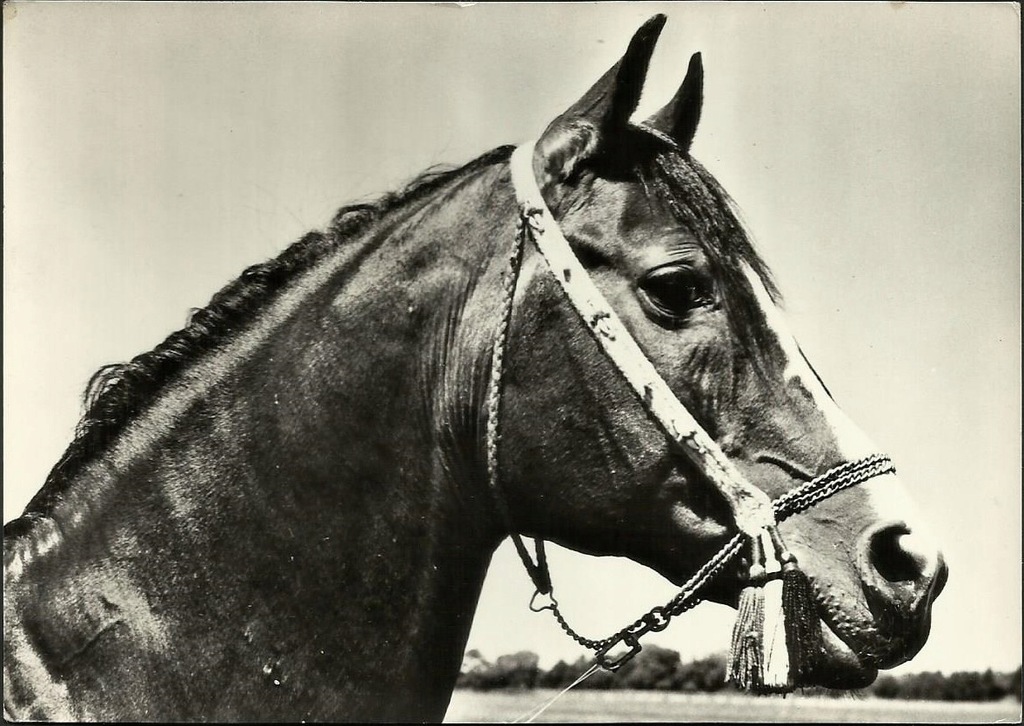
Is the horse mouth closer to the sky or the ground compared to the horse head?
closer to the ground

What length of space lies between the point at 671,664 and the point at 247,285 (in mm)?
3033

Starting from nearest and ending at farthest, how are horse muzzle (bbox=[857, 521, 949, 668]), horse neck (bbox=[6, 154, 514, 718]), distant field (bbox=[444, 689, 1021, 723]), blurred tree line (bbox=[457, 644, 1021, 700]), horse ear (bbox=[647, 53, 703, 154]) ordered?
horse muzzle (bbox=[857, 521, 949, 668]), horse neck (bbox=[6, 154, 514, 718]), horse ear (bbox=[647, 53, 703, 154]), blurred tree line (bbox=[457, 644, 1021, 700]), distant field (bbox=[444, 689, 1021, 723])

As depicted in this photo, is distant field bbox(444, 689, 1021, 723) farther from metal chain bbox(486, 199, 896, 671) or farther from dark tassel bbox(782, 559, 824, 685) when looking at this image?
dark tassel bbox(782, 559, 824, 685)

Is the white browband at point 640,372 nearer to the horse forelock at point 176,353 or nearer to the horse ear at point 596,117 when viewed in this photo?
the horse ear at point 596,117

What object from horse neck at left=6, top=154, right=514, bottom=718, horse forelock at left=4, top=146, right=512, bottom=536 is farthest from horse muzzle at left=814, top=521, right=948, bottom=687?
horse forelock at left=4, top=146, right=512, bottom=536

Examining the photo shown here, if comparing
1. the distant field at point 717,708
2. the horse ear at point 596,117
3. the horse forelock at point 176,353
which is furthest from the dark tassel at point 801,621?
the distant field at point 717,708

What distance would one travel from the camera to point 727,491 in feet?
4.85

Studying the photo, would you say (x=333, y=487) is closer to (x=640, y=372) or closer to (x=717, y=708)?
(x=640, y=372)

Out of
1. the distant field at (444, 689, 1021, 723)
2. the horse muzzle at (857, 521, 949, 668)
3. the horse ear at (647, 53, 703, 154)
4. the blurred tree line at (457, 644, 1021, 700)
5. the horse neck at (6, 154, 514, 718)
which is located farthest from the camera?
the distant field at (444, 689, 1021, 723)

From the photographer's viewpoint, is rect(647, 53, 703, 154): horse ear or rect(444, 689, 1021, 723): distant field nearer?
rect(647, 53, 703, 154): horse ear

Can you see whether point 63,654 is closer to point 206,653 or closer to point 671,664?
point 206,653

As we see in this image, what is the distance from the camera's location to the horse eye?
157cm

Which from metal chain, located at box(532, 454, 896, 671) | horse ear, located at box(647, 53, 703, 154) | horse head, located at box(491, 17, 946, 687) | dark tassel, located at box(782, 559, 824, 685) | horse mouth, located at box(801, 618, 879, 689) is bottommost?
horse mouth, located at box(801, 618, 879, 689)

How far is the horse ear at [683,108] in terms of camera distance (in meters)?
1.83
